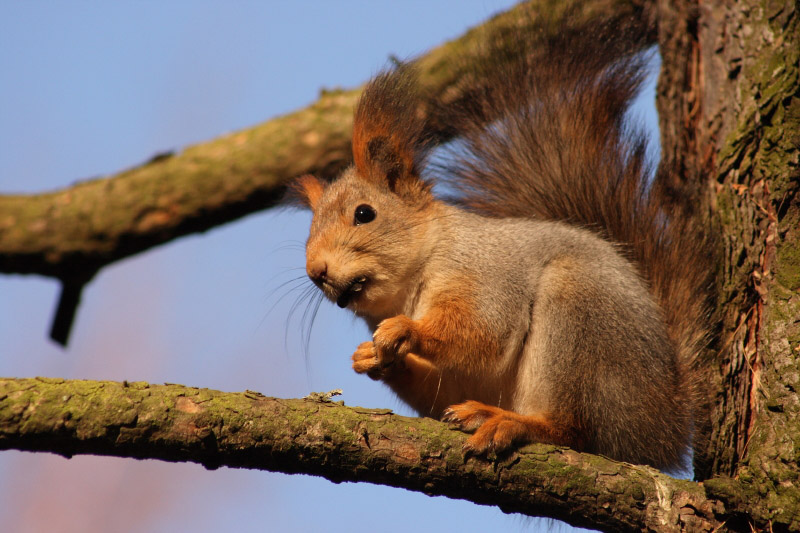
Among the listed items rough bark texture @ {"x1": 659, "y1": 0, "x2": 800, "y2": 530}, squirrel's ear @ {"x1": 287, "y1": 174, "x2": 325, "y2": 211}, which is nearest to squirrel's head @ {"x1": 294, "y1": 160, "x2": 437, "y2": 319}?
squirrel's ear @ {"x1": 287, "y1": 174, "x2": 325, "y2": 211}

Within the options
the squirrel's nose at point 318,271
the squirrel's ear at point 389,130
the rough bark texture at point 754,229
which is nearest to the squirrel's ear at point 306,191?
the squirrel's ear at point 389,130

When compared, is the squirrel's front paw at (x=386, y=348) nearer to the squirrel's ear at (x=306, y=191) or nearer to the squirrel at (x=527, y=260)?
the squirrel at (x=527, y=260)

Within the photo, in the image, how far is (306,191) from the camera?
10.1ft

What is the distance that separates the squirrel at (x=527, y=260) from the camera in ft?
7.79

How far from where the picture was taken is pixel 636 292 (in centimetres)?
253

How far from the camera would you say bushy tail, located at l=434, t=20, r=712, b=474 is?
279 cm

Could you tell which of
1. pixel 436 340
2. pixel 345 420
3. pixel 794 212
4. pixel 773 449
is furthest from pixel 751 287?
pixel 345 420

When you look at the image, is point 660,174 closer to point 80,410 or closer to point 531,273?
point 531,273

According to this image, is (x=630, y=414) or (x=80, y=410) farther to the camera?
(x=630, y=414)

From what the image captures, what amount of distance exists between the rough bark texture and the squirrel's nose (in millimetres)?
1286

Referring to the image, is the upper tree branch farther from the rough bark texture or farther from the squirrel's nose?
the squirrel's nose

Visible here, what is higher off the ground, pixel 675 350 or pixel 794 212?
pixel 794 212

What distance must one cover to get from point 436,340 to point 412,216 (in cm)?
55

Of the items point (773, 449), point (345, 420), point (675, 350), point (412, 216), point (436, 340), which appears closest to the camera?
point (345, 420)
